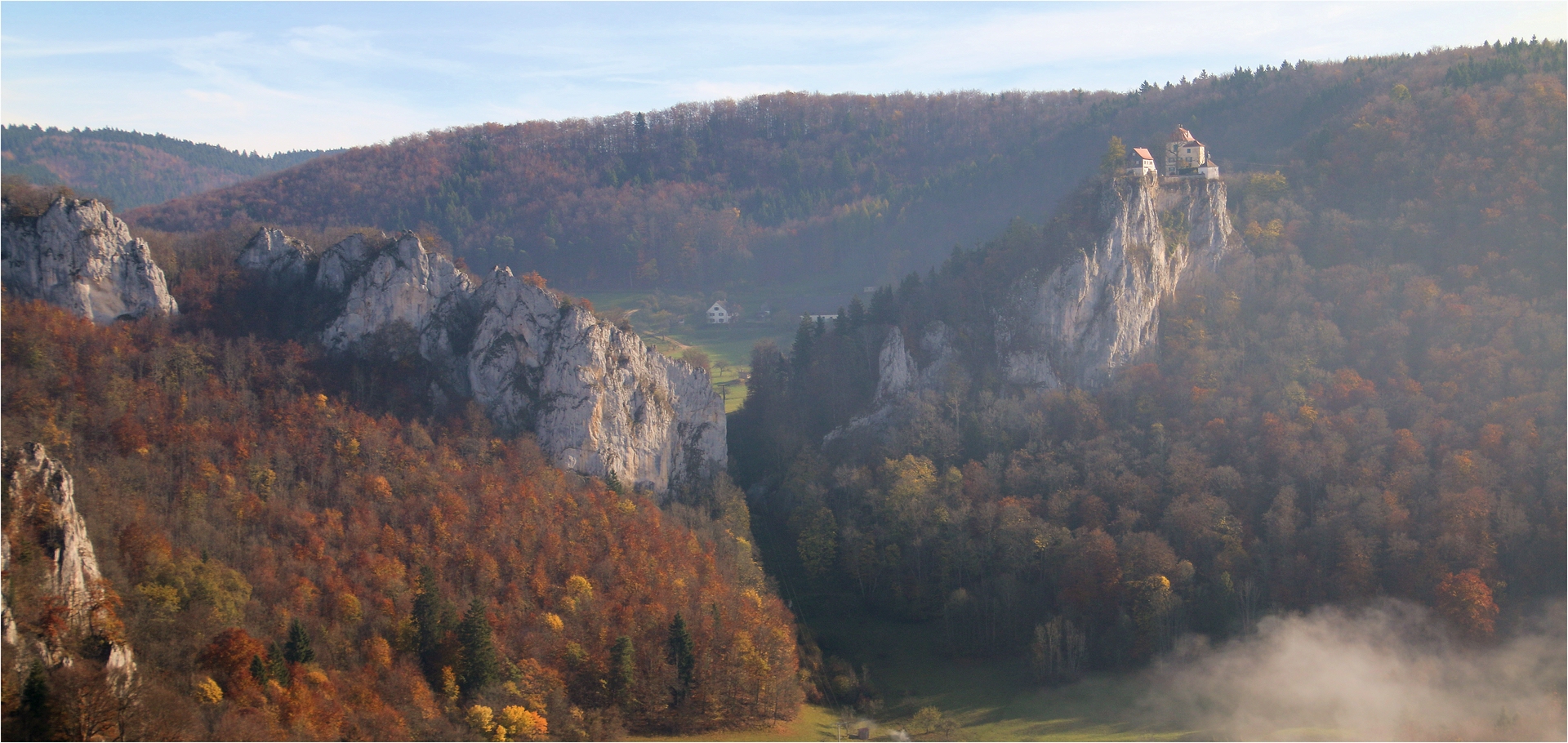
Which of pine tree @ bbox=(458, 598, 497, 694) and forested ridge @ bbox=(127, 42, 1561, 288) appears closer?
pine tree @ bbox=(458, 598, 497, 694)

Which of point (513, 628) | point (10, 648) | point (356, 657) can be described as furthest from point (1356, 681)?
point (10, 648)

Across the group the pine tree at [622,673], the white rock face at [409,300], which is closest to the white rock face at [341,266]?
the white rock face at [409,300]

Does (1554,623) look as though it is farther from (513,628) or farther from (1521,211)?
(513,628)

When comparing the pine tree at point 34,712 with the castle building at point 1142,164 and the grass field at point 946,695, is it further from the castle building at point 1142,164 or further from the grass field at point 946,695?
the castle building at point 1142,164

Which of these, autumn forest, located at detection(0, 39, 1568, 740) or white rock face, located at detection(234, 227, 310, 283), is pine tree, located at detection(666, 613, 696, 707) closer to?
autumn forest, located at detection(0, 39, 1568, 740)

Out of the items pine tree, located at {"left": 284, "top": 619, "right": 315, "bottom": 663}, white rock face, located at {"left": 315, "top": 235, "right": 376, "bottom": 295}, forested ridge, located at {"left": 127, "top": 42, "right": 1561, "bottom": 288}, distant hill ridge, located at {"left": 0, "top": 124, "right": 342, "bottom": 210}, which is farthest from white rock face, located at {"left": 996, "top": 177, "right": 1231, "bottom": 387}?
distant hill ridge, located at {"left": 0, "top": 124, "right": 342, "bottom": 210}

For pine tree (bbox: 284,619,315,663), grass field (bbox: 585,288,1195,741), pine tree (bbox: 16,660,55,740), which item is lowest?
grass field (bbox: 585,288,1195,741)
